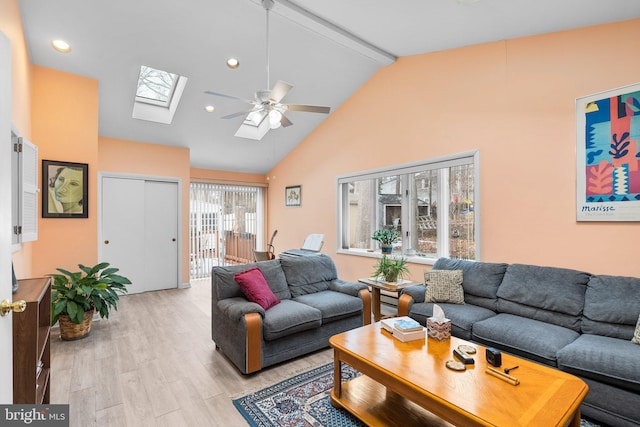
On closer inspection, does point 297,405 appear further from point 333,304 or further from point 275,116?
point 275,116

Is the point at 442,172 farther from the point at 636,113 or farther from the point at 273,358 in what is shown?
the point at 273,358

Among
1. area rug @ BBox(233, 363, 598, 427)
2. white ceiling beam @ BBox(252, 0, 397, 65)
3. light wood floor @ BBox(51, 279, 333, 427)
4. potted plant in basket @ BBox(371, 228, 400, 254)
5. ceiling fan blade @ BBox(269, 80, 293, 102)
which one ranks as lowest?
light wood floor @ BBox(51, 279, 333, 427)

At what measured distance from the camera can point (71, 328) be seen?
323cm

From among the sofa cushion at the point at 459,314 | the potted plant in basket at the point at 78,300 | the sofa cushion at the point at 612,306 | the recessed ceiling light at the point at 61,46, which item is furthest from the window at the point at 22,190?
the sofa cushion at the point at 612,306

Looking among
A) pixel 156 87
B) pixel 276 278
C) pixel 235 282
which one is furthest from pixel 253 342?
pixel 156 87

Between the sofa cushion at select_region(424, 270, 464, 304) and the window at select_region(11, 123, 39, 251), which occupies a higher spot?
the window at select_region(11, 123, 39, 251)

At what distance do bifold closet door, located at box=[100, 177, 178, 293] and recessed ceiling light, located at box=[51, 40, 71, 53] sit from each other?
2.15 metres

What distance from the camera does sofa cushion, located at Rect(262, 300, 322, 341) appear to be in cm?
257

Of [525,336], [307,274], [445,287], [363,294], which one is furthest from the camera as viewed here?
[307,274]

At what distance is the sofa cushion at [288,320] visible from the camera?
2.57 metres

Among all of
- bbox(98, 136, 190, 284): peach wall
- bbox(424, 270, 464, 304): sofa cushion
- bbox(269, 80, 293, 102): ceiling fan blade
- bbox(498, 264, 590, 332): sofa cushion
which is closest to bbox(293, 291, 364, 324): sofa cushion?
bbox(424, 270, 464, 304): sofa cushion

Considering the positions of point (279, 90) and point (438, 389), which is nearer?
point (438, 389)

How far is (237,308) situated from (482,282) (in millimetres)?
2422

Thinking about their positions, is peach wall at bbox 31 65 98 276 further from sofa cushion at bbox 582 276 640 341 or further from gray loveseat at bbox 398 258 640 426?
sofa cushion at bbox 582 276 640 341
